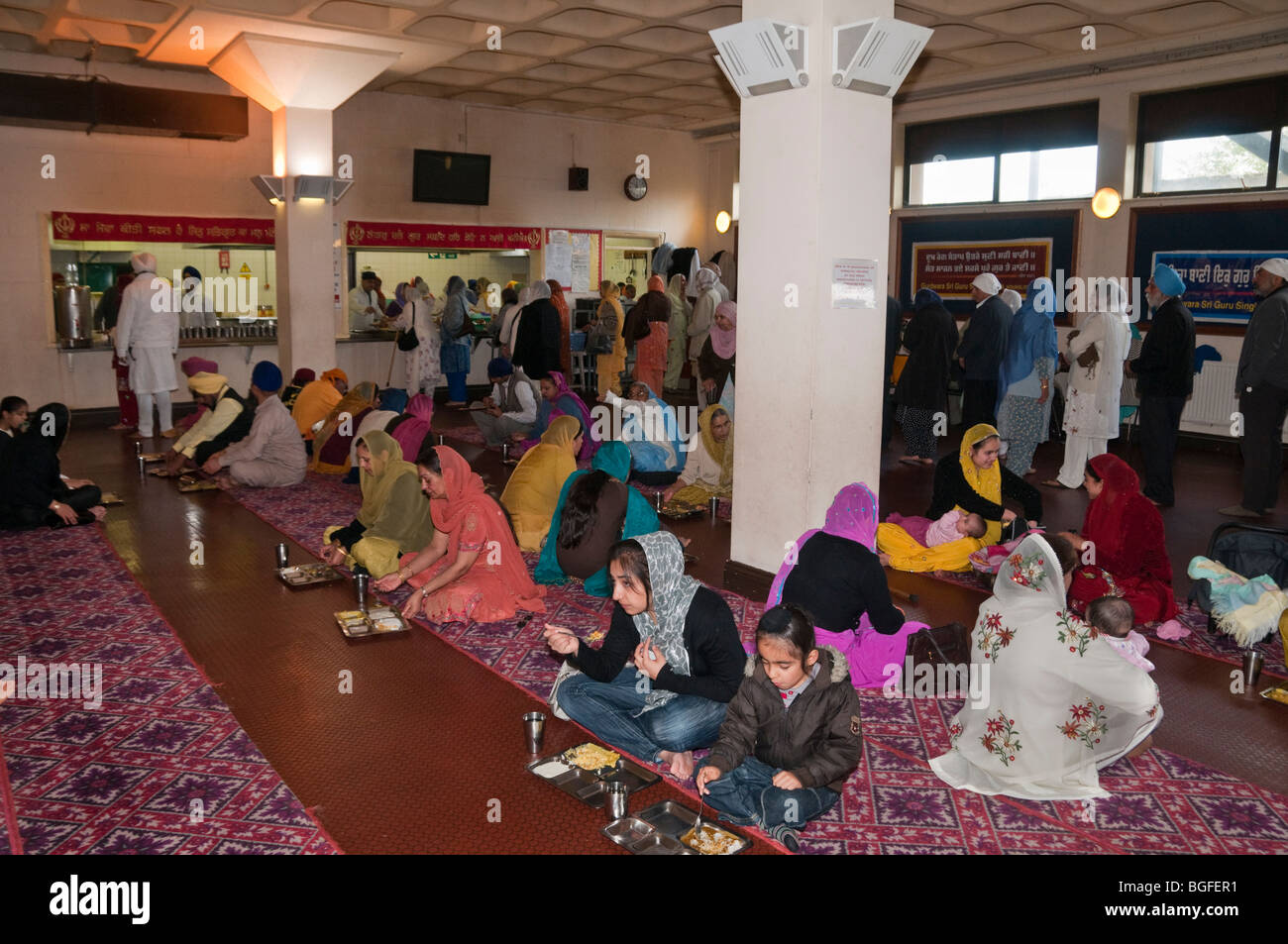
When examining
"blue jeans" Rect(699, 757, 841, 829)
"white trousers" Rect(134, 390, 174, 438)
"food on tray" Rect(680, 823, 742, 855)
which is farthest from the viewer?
"white trousers" Rect(134, 390, 174, 438)

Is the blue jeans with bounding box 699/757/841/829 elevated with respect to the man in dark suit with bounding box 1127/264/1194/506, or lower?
lower

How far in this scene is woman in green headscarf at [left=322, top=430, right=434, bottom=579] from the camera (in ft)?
18.7

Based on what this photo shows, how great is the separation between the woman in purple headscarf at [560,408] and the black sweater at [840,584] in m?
4.07

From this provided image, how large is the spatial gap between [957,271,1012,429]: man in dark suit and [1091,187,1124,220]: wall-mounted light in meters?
2.41

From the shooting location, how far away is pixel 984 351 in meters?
8.52

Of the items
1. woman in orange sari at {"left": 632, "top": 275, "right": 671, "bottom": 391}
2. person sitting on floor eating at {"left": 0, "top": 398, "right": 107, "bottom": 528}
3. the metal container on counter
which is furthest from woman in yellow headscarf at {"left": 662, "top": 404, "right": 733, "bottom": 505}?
the metal container on counter

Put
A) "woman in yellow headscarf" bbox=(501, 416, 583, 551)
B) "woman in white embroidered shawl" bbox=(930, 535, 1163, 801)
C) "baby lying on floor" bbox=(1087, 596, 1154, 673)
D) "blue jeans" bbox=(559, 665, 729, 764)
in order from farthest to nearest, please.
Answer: "woman in yellow headscarf" bbox=(501, 416, 583, 551), "baby lying on floor" bbox=(1087, 596, 1154, 673), "blue jeans" bbox=(559, 665, 729, 764), "woman in white embroidered shawl" bbox=(930, 535, 1163, 801)

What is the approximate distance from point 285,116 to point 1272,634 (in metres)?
9.69

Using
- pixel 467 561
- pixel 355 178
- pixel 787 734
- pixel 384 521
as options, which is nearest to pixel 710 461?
pixel 384 521

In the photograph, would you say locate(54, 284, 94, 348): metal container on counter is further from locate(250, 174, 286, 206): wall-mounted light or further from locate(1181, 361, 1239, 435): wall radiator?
locate(1181, 361, 1239, 435): wall radiator

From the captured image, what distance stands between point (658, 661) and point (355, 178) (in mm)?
10401

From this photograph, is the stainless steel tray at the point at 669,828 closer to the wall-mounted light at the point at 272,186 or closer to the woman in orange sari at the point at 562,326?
the woman in orange sari at the point at 562,326

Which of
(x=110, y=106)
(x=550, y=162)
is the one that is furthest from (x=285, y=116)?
(x=550, y=162)
